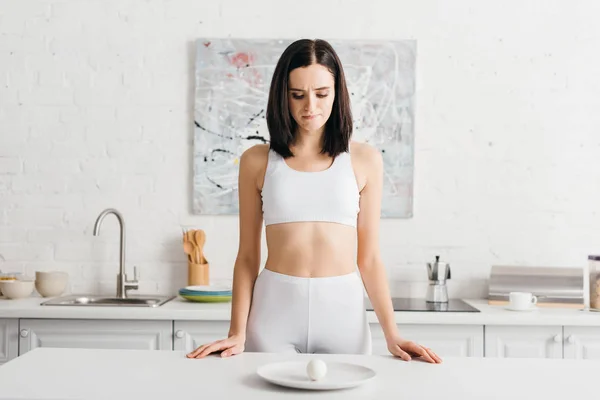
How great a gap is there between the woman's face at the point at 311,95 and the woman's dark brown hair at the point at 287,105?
0.7 inches

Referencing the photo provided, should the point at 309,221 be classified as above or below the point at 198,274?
above

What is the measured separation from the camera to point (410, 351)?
5.45 ft

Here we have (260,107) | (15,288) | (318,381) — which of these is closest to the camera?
(318,381)

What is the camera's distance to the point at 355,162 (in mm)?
2027

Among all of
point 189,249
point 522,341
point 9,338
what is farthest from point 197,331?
point 522,341

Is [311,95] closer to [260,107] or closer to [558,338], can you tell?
[260,107]

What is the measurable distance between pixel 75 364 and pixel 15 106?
2.17m

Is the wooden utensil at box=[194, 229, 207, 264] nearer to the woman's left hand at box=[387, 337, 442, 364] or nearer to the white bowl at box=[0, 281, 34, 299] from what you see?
the white bowl at box=[0, 281, 34, 299]

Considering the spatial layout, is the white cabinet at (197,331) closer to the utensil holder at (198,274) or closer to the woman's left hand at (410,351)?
the utensil holder at (198,274)

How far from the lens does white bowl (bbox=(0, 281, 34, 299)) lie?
9.94 ft

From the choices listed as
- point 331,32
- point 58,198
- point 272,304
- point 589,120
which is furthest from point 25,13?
point 589,120

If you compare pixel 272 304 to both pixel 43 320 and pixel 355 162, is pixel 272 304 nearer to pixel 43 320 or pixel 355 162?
pixel 355 162

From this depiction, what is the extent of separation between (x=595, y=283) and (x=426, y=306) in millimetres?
722

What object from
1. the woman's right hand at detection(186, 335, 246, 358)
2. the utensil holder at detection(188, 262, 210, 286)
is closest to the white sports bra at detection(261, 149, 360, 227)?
the woman's right hand at detection(186, 335, 246, 358)
